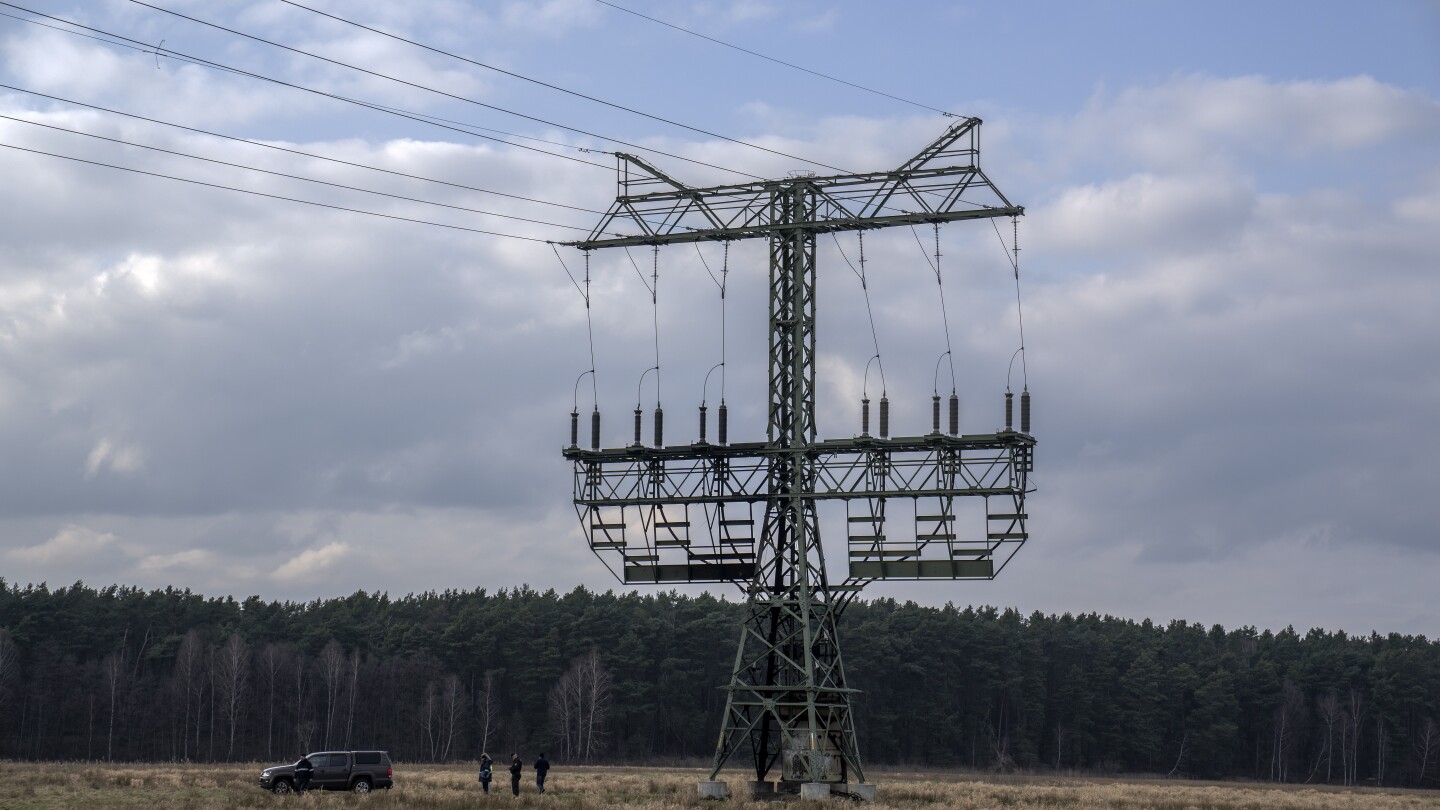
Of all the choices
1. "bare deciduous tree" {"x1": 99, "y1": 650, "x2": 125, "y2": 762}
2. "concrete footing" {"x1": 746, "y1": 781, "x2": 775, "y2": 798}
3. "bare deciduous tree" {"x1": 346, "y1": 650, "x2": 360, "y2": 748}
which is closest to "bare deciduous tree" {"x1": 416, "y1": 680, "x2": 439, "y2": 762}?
"bare deciduous tree" {"x1": 346, "y1": 650, "x2": 360, "y2": 748}

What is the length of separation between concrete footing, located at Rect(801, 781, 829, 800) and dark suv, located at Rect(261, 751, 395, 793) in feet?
52.5

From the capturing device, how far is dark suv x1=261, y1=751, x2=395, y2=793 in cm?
5444

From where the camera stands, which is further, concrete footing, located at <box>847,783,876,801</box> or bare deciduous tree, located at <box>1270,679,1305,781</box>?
bare deciduous tree, located at <box>1270,679,1305,781</box>

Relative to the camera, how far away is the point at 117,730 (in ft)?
394

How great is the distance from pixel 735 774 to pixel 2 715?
6314cm

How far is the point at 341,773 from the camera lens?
55438 mm

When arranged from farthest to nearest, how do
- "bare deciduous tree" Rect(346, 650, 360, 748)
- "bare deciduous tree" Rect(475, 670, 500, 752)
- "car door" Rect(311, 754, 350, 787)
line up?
"bare deciduous tree" Rect(475, 670, 500, 752) < "bare deciduous tree" Rect(346, 650, 360, 748) < "car door" Rect(311, 754, 350, 787)

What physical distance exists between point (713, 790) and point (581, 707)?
72996 millimetres

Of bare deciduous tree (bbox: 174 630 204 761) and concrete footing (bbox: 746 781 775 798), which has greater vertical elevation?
bare deciduous tree (bbox: 174 630 204 761)

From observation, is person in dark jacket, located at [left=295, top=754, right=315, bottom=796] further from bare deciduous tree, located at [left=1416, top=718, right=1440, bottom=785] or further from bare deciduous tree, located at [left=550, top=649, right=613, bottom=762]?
bare deciduous tree, located at [left=1416, top=718, right=1440, bottom=785]

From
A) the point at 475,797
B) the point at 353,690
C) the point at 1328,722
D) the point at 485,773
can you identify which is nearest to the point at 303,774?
the point at 485,773

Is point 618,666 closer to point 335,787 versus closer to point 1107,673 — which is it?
point 1107,673

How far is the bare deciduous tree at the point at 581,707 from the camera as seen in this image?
119 m

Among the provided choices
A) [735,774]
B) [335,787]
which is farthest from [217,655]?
[335,787]
